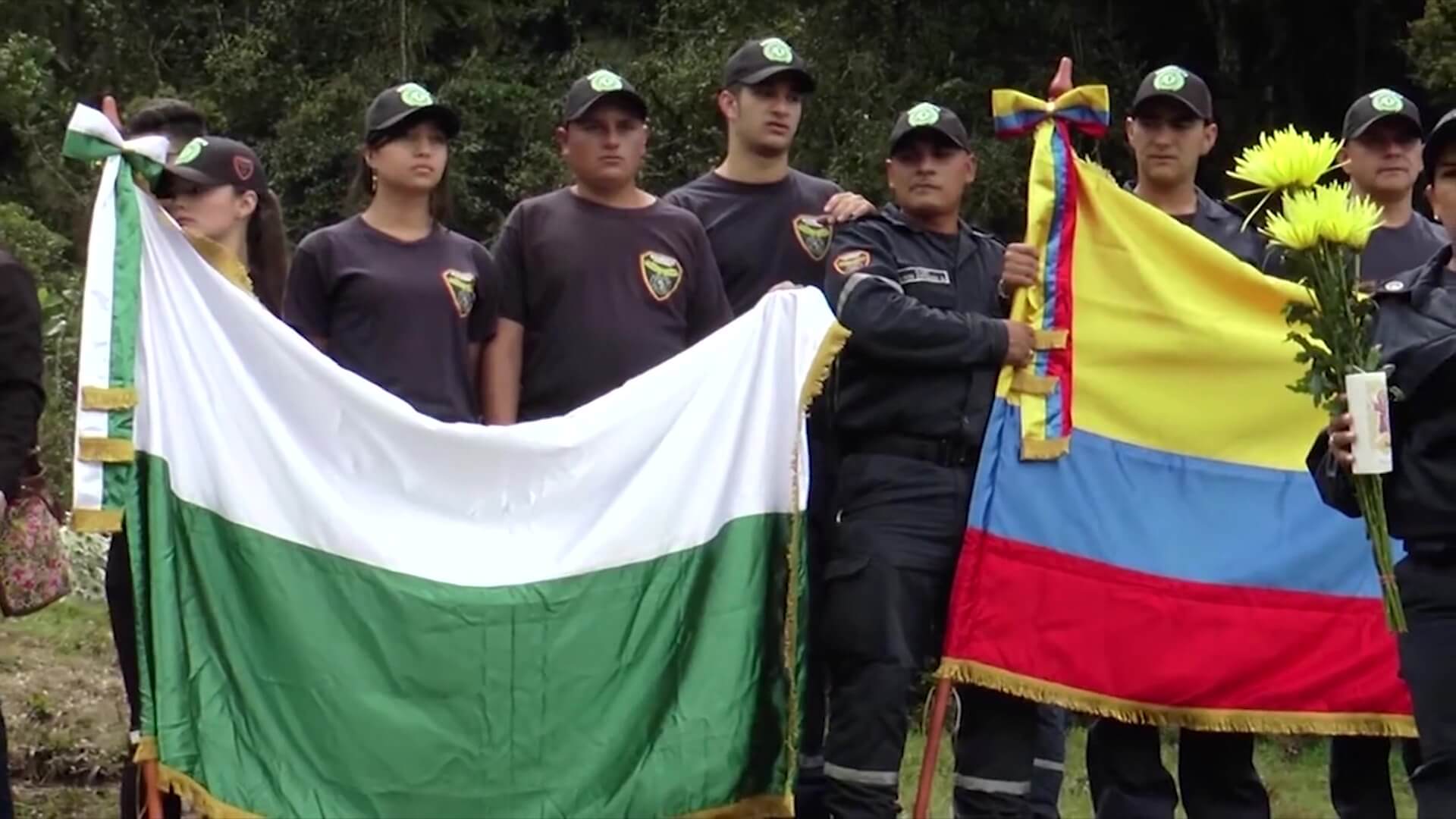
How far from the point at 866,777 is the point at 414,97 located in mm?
2122

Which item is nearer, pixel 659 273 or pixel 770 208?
pixel 659 273

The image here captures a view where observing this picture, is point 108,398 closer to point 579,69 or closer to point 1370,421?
point 1370,421

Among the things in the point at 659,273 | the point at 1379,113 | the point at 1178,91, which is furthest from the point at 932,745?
the point at 1379,113

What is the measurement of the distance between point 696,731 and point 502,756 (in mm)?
509

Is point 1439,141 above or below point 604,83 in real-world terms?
below

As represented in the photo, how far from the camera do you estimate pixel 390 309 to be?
5.39m

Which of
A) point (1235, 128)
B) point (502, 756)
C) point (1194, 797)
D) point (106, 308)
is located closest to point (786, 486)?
point (502, 756)

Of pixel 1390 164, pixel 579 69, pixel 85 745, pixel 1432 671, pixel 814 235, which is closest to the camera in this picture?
pixel 1432 671

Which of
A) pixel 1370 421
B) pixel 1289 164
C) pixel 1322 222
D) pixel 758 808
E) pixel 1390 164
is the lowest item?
pixel 758 808

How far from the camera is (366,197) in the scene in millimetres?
5945

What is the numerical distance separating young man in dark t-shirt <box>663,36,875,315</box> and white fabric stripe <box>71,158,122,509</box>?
1674 millimetres

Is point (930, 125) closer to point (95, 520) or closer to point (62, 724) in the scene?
point (95, 520)

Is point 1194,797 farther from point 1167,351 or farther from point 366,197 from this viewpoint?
point 366,197

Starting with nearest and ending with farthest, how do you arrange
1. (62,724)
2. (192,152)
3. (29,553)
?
(29,553)
(192,152)
(62,724)
